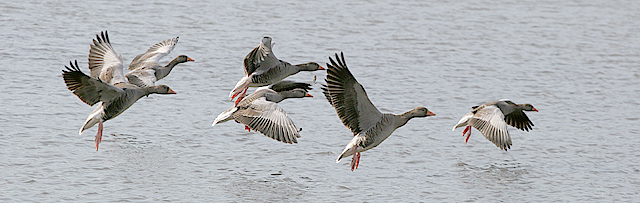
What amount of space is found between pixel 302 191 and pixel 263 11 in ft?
43.3

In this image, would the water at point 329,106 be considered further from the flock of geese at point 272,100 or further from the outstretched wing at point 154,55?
the outstretched wing at point 154,55

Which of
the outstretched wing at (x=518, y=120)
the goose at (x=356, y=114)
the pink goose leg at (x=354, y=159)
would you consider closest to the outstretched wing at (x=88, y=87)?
the goose at (x=356, y=114)

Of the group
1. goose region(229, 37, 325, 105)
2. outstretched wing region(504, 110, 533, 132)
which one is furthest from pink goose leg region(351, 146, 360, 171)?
outstretched wing region(504, 110, 533, 132)

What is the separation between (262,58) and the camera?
13.2 metres

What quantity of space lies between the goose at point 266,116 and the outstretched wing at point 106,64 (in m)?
2.02

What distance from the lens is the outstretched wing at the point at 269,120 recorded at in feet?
34.6

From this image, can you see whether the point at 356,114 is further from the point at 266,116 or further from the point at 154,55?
the point at 154,55

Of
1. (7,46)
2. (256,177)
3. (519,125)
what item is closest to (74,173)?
(256,177)

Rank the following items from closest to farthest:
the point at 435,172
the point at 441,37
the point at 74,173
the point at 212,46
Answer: the point at 74,173 < the point at 435,172 < the point at 212,46 < the point at 441,37

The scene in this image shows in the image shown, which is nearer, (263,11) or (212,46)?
(212,46)

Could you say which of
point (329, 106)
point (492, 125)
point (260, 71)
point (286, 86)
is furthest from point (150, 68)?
point (492, 125)

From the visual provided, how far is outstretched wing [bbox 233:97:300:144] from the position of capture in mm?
10555

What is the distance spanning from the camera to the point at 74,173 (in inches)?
398

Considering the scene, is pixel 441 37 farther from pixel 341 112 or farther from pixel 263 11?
pixel 341 112
